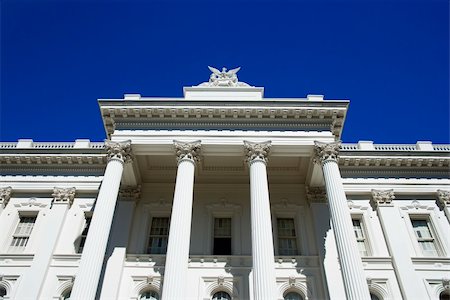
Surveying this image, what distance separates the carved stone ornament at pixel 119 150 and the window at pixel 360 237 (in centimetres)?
1365

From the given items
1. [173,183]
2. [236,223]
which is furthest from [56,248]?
[236,223]

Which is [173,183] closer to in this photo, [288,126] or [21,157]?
[288,126]

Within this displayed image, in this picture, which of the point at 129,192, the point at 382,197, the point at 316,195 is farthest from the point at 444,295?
the point at 129,192

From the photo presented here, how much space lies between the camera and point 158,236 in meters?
23.2

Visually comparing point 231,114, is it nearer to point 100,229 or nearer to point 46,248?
point 100,229

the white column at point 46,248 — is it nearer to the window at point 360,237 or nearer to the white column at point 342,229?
the white column at point 342,229

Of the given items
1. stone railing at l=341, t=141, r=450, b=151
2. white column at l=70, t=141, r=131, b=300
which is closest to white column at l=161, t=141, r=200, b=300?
white column at l=70, t=141, r=131, b=300

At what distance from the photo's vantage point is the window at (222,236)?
2255cm

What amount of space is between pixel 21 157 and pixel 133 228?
869 centimetres

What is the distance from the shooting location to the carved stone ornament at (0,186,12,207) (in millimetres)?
24031

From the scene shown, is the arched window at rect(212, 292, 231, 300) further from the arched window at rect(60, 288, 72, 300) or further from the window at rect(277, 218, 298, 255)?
the arched window at rect(60, 288, 72, 300)

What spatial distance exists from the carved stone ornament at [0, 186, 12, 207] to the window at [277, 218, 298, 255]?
16.4m

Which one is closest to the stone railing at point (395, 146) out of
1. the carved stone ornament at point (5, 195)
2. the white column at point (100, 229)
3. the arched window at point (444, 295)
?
the arched window at point (444, 295)

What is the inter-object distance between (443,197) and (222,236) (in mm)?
13495
